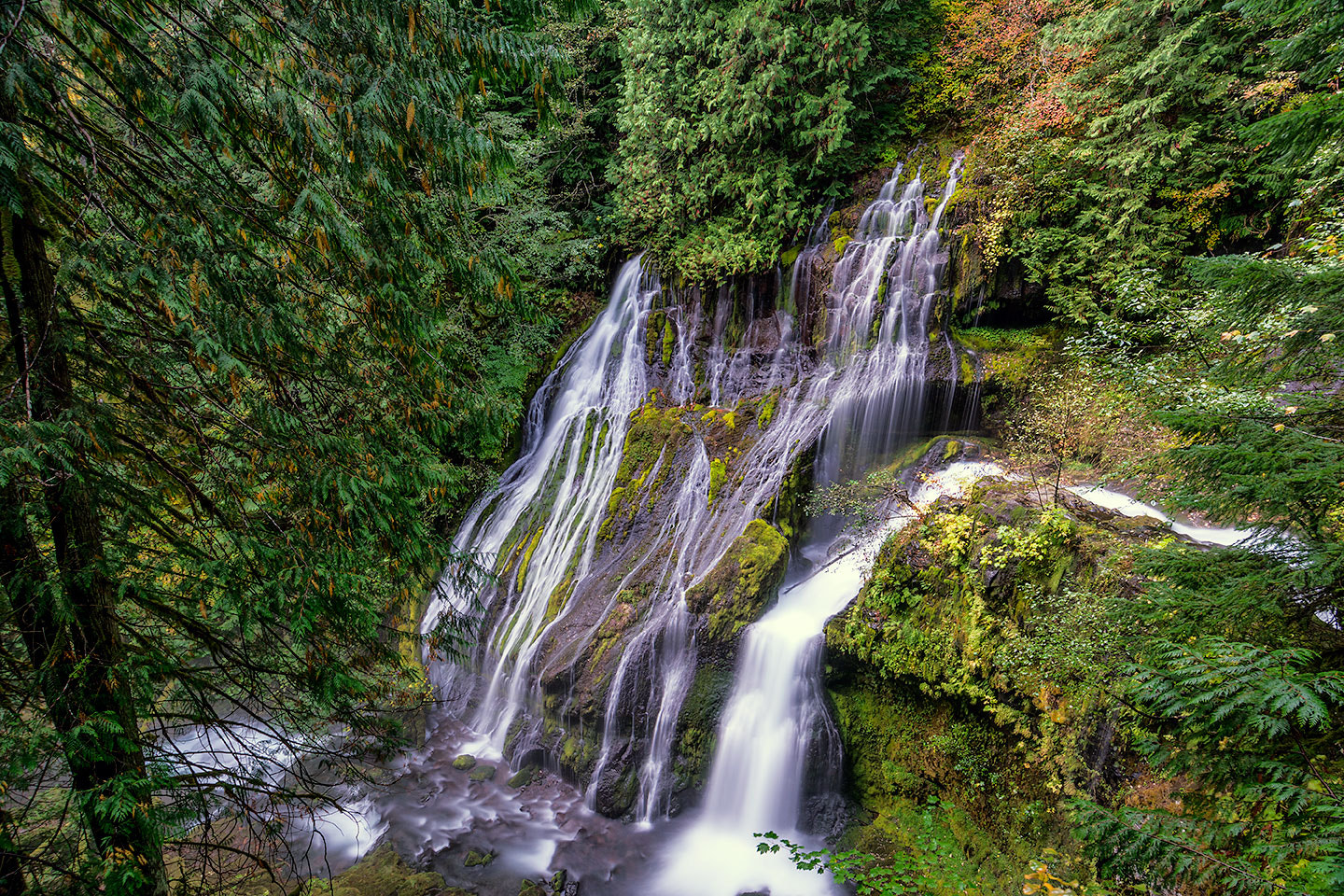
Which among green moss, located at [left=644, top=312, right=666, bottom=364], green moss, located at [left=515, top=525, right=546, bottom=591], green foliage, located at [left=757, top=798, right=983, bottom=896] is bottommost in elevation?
green foliage, located at [left=757, top=798, right=983, bottom=896]

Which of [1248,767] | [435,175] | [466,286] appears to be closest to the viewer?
[1248,767]

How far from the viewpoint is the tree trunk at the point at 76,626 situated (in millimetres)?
2334

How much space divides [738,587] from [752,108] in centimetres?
919

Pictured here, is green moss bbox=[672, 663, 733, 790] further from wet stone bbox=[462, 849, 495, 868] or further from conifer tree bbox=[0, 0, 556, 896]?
conifer tree bbox=[0, 0, 556, 896]

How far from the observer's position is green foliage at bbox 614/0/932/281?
36.3ft

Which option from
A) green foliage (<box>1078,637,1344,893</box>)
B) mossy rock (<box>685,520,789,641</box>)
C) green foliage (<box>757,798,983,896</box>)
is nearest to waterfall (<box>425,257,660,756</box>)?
mossy rock (<box>685,520,789,641</box>)

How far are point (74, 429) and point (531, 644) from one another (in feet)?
25.9

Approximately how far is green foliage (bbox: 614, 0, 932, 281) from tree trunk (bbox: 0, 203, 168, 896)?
11.2 meters

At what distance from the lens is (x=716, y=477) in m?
9.88

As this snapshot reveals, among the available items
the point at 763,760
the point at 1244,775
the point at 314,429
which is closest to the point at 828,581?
the point at 763,760

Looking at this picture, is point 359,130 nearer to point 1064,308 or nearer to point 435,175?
point 435,175

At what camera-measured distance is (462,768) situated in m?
8.97

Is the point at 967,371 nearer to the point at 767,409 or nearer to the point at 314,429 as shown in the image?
the point at 767,409

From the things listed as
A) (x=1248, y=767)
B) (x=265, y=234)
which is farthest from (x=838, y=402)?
(x=265, y=234)
